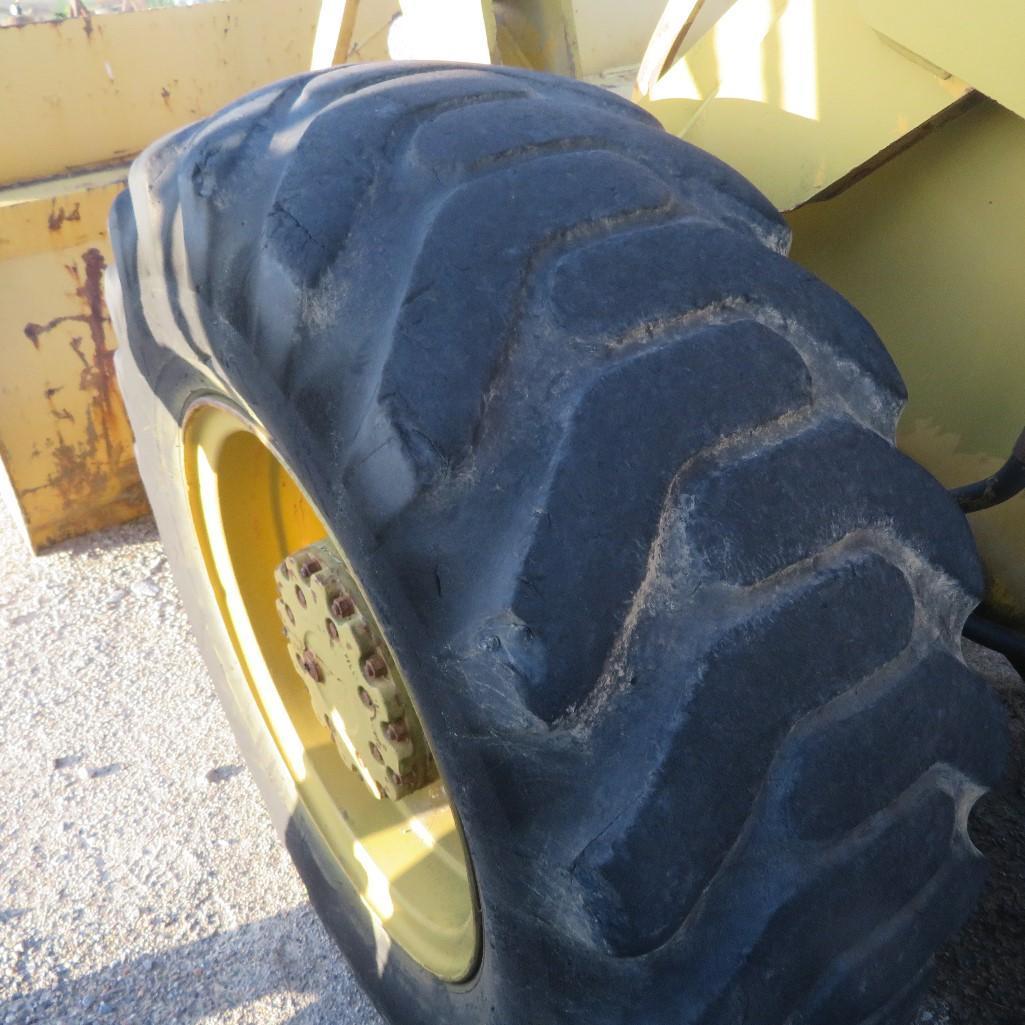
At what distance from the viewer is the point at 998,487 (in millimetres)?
816

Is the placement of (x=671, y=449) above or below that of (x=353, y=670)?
above

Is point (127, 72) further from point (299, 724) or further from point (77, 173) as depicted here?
point (299, 724)

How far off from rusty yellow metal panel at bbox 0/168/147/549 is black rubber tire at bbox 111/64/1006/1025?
1.34m

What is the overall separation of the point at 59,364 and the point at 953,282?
177cm

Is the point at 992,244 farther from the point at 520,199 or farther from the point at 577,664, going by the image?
the point at 577,664

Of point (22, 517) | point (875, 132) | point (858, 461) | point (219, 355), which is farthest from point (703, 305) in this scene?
point (22, 517)

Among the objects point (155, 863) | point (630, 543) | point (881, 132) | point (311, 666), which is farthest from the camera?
point (155, 863)

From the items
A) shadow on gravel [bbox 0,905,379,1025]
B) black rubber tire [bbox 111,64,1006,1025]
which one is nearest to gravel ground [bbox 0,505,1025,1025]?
shadow on gravel [bbox 0,905,379,1025]

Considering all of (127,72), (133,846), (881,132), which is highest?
(881,132)

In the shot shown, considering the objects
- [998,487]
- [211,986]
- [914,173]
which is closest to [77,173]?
[211,986]

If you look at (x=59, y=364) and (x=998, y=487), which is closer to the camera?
(x=998, y=487)

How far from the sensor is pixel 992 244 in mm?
809

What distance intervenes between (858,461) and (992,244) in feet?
0.87

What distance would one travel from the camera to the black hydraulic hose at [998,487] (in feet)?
2.59
